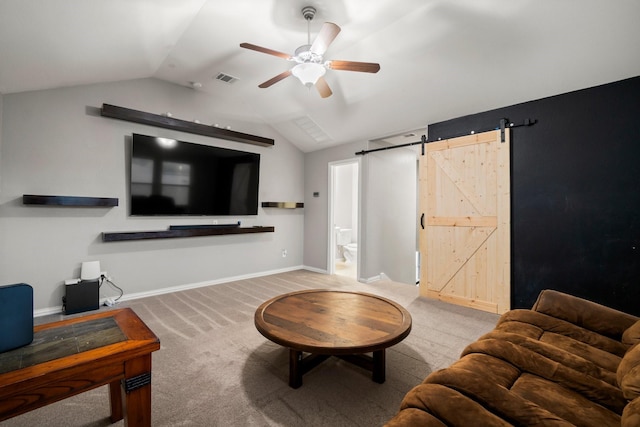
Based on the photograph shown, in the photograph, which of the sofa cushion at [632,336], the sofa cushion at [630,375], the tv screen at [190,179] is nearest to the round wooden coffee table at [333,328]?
the sofa cushion at [630,375]

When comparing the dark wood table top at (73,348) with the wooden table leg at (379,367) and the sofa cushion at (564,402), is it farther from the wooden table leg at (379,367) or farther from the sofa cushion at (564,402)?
the sofa cushion at (564,402)

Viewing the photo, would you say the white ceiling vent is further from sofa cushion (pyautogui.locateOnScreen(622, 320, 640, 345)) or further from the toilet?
sofa cushion (pyautogui.locateOnScreen(622, 320, 640, 345))

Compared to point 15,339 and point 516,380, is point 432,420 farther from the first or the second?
point 15,339

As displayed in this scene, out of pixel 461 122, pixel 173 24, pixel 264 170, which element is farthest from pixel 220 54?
pixel 461 122

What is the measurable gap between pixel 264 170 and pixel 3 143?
329 cm

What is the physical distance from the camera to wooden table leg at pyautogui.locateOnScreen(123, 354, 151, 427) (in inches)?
49.8

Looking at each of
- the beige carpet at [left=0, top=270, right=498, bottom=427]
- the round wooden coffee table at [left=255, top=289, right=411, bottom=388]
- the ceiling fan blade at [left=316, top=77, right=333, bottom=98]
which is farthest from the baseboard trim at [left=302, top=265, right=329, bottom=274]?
the ceiling fan blade at [left=316, top=77, right=333, bottom=98]

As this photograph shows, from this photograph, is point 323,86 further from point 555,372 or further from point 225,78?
point 555,372

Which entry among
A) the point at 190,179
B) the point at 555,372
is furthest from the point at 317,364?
the point at 190,179

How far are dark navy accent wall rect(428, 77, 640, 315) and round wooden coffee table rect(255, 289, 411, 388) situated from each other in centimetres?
211

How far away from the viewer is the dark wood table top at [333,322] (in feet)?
5.64

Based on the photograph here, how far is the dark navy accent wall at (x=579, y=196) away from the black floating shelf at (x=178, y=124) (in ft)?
12.2

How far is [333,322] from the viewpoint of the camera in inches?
81.0

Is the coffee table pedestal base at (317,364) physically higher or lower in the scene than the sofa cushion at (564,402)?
lower
